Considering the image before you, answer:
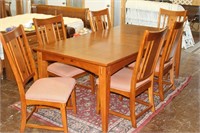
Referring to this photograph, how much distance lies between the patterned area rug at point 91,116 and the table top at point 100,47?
0.70 m

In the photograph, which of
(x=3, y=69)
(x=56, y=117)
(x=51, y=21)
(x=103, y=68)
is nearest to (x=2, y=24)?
(x=3, y=69)

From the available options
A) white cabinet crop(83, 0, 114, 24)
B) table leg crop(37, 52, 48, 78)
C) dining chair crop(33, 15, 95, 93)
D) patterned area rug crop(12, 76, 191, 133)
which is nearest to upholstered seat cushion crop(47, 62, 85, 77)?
dining chair crop(33, 15, 95, 93)

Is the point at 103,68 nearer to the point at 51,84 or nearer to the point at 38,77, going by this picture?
the point at 51,84

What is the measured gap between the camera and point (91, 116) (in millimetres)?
2904

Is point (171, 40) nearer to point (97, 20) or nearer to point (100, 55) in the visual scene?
point (100, 55)

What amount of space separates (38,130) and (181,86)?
2032mm

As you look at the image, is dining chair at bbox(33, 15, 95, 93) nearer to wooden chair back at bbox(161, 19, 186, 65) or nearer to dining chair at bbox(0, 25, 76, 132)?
dining chair at bbox(0, 25, 76, 132)

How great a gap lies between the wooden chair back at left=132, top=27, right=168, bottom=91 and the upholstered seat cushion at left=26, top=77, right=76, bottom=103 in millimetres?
629

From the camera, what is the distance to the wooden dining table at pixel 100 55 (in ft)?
7.91

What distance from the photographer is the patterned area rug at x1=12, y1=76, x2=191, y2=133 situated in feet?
8.80

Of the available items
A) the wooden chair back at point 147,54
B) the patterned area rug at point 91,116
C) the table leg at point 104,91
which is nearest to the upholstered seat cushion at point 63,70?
the patterned area rug at point 91,116

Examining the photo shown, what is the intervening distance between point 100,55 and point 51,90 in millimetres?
550

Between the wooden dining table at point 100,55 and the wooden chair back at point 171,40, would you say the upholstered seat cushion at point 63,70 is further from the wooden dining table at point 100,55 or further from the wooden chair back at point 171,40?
the wooden chair back at point 171,40

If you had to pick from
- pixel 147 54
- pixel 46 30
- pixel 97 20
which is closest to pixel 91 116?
pixel 147 54
